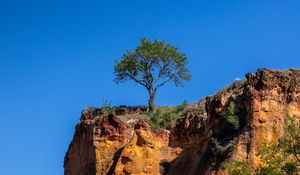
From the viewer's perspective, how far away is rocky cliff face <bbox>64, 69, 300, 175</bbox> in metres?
44.8

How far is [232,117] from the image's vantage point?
152 ft

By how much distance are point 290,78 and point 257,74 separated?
6.35 feet

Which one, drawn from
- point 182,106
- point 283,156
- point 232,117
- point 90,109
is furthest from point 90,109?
point 283,156

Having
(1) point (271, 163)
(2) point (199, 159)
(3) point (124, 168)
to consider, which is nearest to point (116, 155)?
(3) point (124, 168)

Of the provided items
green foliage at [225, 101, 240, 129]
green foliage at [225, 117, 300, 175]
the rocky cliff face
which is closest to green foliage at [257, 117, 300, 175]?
green foliage at [225, 117, 300, 175]

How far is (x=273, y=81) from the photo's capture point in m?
45.8

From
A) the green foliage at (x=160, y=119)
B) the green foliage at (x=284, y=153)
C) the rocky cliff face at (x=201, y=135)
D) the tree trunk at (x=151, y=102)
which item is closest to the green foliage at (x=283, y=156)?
the green foliage at (x=284, y=153)

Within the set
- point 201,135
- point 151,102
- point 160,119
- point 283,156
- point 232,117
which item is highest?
point 151,102

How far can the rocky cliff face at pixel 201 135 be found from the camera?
147 ft

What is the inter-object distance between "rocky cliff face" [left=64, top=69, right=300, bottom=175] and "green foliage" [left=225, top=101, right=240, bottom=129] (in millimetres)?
59

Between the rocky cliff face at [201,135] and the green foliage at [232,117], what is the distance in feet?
0.19

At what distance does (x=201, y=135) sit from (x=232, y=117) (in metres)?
7.83

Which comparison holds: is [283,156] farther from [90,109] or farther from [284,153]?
[90,109]

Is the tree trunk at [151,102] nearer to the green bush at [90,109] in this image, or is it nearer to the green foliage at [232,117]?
the green bush at [90,109]
